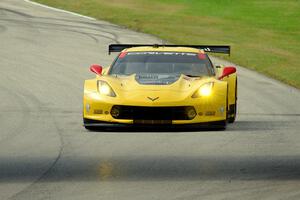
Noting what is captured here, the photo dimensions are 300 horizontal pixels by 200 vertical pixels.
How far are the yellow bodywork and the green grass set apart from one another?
10.2 m

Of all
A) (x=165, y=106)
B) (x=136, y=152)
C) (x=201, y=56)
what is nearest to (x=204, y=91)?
(x=165, y=106)

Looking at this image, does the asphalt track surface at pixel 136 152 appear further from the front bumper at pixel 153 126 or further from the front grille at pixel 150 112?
the front grille at pixel 150 112

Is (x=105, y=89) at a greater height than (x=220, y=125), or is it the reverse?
(x=105, y=89)

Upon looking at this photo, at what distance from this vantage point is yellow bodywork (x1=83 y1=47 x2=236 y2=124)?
15.4m

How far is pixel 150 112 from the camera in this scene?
15383 mm

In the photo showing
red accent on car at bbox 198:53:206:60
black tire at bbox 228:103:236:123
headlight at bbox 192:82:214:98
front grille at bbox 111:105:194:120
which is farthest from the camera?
red accent on car at bbox 198:53:206:60

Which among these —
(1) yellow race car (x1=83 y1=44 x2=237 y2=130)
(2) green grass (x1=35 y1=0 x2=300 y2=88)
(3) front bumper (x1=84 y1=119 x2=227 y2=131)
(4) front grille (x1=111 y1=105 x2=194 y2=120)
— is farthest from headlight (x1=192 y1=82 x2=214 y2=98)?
(2) green grass (x1=35 y1=0 x2=300 y2=88)

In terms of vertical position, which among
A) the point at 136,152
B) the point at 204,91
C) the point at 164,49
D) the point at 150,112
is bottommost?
the point at 136,152

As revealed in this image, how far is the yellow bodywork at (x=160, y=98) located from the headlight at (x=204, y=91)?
4cm

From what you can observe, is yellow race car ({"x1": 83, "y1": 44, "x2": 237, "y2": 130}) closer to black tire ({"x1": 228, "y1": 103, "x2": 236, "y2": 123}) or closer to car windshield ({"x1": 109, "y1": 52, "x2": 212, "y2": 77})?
car windshield ({"x1": 109, "y1": 52, "x2": 212, "y2": 77})

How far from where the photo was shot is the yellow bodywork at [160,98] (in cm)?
1543

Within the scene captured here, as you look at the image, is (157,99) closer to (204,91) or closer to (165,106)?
(165,106)

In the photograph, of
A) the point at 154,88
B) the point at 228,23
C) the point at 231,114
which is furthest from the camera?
the point at 228,23

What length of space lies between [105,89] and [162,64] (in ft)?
4.98
